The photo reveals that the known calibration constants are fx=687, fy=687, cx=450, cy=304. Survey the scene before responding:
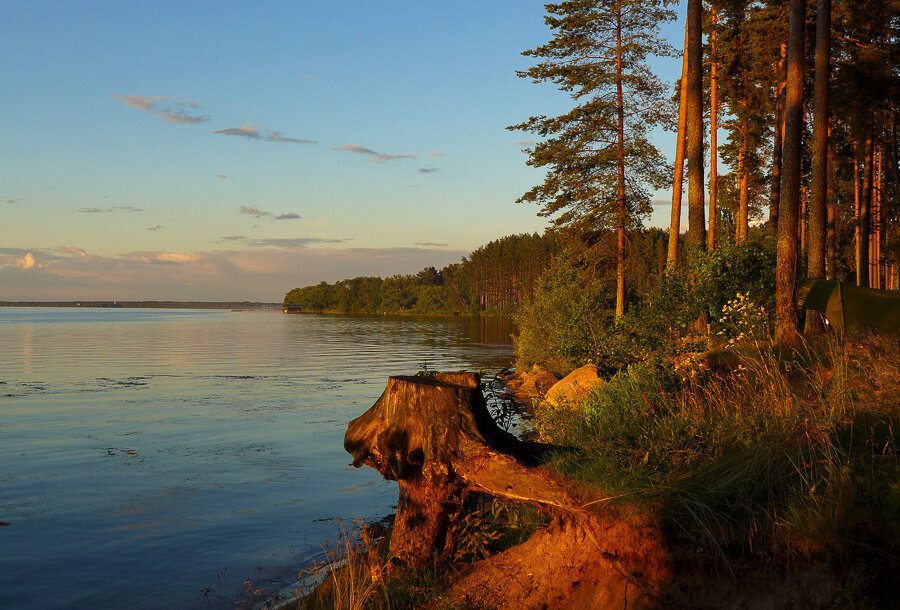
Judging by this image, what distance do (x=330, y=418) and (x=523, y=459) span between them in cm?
1613

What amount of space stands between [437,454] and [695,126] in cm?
1748

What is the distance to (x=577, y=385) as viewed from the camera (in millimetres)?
14359

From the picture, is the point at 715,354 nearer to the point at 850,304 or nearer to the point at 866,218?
the point at 850,304

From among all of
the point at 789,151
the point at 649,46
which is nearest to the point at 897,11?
the point at 649,46

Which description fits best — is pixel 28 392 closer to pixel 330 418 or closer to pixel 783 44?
pixel 330 418

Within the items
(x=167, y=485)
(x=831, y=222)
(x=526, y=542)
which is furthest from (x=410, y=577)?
(x=831, y=222)

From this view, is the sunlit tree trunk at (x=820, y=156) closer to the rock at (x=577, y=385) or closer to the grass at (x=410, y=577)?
the rock at (x=577, y=385)

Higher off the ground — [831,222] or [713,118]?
[713,118]

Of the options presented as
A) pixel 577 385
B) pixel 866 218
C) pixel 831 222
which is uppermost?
pixel 831 222

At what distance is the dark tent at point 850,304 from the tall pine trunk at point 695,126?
372 centimetres

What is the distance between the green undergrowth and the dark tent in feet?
34.4

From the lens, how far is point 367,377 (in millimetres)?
33688

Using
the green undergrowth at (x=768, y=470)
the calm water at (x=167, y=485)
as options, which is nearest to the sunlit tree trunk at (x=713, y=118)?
the calm water at (x=167, y=485)

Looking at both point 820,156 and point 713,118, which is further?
point 713,118
